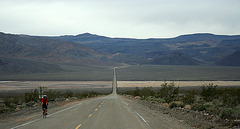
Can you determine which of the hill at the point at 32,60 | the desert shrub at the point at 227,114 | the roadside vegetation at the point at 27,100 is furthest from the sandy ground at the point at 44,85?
the desert shrub at the point at 227,114

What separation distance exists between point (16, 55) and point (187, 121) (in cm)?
17743

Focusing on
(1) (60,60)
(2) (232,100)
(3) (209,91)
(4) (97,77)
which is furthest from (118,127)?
(1) (60,60)

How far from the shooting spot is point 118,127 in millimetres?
13430

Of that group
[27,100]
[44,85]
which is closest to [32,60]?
[44,85]

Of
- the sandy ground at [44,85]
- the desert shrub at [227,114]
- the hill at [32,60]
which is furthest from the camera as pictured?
the hill at [32,60]

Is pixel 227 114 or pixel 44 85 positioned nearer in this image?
pixel 227 114

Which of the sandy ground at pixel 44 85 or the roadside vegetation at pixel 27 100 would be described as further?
the sandy ground at pixel 44 85

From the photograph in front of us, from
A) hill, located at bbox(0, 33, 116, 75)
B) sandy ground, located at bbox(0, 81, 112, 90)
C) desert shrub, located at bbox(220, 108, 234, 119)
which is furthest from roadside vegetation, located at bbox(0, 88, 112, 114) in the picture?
hill, located at bbox(0, 33, 116, 75)

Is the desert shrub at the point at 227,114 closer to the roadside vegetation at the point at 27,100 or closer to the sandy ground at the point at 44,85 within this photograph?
the roadside vegetation at the point at 27,100

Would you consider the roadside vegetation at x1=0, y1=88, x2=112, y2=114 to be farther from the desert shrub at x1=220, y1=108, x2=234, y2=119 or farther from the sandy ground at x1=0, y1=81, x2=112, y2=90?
the sandy ground at x1=0, y1=81, x2=112, y2=90

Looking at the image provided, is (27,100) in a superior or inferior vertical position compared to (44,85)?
inferior

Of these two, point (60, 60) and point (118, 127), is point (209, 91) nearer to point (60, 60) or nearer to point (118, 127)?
point (118, 127)

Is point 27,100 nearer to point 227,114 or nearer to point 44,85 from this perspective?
point 227,114

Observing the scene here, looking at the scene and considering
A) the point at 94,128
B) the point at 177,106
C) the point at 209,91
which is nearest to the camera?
the point at 94,128
